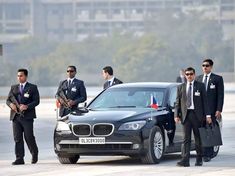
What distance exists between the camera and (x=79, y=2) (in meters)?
196

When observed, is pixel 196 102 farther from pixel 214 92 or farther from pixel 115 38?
pixel 115 38

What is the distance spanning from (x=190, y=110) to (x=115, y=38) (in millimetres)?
148624

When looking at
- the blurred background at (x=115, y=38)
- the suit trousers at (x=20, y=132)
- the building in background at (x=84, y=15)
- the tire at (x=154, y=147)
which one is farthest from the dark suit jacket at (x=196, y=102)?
the building in background at (x=84, y=15)

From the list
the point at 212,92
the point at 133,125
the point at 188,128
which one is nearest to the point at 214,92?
the point at 212,92

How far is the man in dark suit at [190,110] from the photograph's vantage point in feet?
61.1

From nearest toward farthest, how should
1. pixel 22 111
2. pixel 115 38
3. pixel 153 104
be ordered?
pixel 22 111, pixel 153 104, pixel 115 38

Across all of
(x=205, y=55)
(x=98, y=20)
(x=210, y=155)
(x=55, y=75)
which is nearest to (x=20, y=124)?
(x=210, y=155)

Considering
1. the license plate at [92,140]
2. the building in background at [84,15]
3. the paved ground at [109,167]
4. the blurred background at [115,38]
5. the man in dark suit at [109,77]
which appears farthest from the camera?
the building in background at [84,15]

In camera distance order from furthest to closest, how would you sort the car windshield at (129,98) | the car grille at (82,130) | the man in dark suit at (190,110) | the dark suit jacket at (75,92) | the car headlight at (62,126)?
the dark suit jacket at (75,92) < the car windshield at (129,98) < the car headlight at (62,126) < the car grille at (82,130) < the man in dark suit at (190,110)

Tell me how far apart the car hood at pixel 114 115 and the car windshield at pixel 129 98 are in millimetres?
421

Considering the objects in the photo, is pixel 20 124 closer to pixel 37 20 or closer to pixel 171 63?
pixel 171 63

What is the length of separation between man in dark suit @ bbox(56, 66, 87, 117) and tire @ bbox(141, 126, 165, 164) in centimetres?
258

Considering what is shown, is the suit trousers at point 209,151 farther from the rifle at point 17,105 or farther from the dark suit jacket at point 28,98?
the rifle at point 17,105

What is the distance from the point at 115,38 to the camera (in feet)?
548
